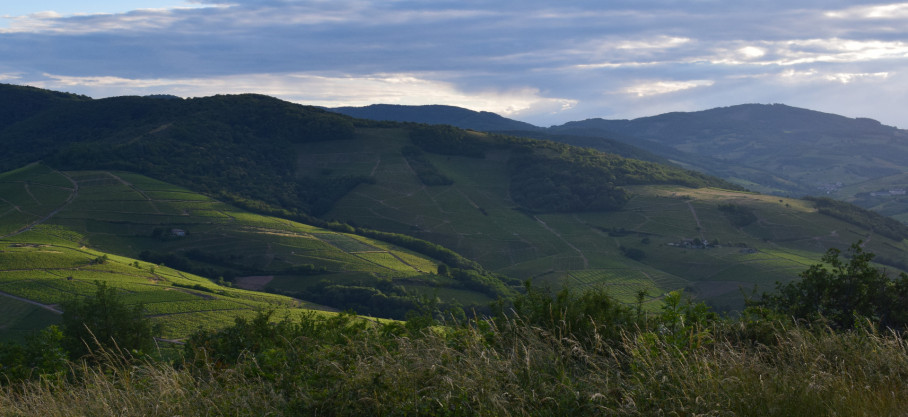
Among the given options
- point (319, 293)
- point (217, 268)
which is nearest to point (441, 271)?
point (319, 293)

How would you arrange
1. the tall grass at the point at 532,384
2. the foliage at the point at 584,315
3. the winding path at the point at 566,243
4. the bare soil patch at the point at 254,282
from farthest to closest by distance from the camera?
the winding path at the point at 566,243 < the bare soil patch at the point at 254,282 < the foliage at the point at 584,315 < the tall grass at the point at 532,384

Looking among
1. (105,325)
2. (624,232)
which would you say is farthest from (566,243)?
(105,325)

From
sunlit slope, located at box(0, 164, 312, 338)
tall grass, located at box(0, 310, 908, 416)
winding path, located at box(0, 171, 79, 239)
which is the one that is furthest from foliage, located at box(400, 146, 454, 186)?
tall grass, located at box(0, 310, 908, 416)

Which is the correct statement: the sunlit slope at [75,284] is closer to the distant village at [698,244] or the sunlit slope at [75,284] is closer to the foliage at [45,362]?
the foliage at [45,362]

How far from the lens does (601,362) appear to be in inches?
323

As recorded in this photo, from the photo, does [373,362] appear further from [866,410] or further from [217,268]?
[217,268]

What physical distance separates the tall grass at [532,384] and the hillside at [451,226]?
9828 centimetres

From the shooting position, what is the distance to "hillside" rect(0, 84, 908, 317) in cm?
11731

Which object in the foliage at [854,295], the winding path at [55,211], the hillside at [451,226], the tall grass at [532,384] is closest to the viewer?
the tall grass at [532,384]

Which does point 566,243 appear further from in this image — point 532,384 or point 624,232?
point 532,384

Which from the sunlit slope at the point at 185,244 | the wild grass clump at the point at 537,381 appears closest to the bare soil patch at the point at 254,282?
the sunlit slope at the point at 185,244

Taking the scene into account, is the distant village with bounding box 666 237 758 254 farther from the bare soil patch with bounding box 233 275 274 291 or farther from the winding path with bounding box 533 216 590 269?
the bare soil patch with bounding box 233 275 274 291

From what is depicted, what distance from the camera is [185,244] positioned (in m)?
122

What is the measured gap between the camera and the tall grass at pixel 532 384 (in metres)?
6.52
